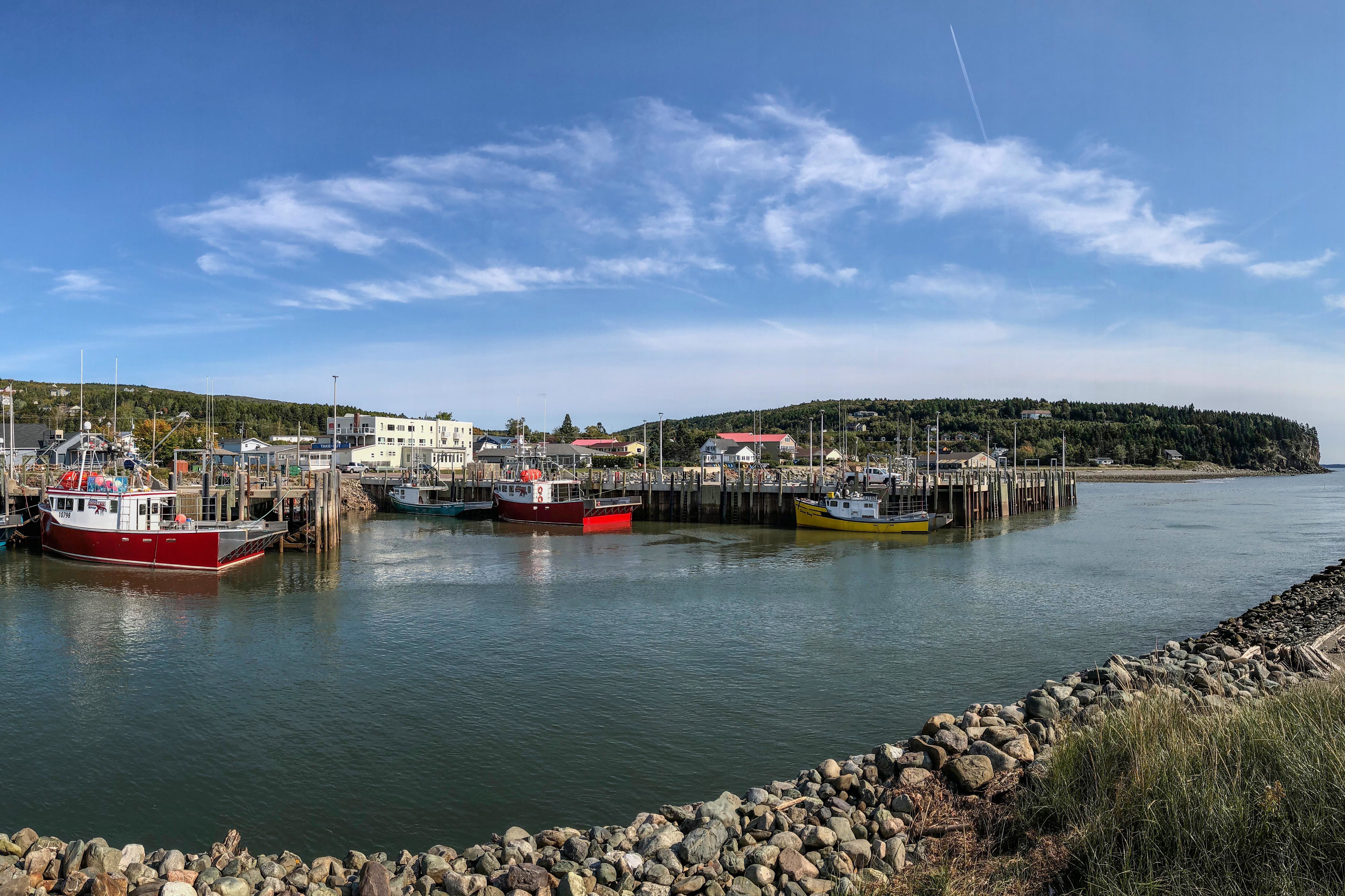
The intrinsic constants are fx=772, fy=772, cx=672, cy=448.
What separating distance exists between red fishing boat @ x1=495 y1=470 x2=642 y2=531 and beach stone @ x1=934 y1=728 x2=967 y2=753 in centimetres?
4438

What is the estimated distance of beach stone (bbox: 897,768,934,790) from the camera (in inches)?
376

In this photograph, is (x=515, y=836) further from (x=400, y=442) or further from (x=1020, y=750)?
(x=400, y=442)

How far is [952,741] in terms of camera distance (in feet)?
33.7

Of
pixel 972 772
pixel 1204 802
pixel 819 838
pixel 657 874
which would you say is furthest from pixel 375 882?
pixel 1204 802

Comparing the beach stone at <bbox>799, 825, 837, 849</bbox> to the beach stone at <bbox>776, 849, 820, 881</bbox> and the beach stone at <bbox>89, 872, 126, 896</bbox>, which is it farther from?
the beach stone at <bbox>89, 872, 126, 896</bbox>

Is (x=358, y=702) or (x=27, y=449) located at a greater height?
(x=27, y=449)

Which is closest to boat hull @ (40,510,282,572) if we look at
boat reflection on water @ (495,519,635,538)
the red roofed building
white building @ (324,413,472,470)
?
boat reflection on water @ (495,519,635,538)

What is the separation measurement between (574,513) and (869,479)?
22.5m

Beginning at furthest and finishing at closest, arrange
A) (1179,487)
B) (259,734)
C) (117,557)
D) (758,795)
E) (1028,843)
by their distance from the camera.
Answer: (1179,487) → (117,557) → (259,734) → (758,795) → (1028,843)

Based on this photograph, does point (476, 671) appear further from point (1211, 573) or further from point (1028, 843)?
point (1211, 573)

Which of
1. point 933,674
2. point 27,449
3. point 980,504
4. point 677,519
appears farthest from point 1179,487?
point 27,449

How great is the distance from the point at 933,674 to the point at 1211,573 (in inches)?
927

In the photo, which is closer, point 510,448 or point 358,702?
point 358,702

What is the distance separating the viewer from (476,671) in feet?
61.3
